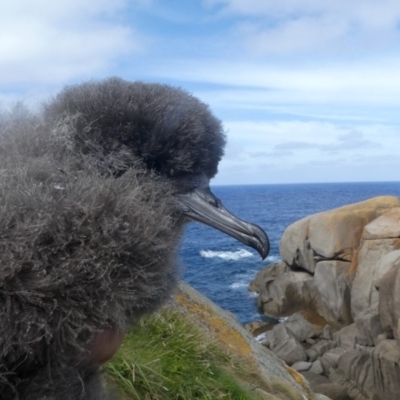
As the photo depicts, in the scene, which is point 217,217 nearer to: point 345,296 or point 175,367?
point 175,367

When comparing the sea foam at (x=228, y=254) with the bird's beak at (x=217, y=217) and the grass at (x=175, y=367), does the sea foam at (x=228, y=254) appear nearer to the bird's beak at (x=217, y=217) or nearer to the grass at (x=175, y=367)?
the grass at (x=175, y=367)

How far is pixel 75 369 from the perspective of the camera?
5.17 feet

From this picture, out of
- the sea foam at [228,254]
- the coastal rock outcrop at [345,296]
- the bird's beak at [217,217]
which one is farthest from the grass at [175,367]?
the sea foam at [228,254]

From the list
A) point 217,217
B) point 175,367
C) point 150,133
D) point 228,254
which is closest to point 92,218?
point 150,133

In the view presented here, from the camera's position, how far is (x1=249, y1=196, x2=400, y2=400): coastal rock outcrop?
16.2 meters

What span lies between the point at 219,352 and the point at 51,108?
3402 millimetres

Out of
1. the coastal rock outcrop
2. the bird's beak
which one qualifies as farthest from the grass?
the coastal rock outcrop

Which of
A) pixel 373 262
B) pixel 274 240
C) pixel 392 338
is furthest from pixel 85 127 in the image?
pixel 274 240

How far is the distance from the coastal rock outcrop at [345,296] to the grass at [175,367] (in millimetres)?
11795

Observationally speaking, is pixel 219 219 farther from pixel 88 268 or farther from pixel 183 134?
pixel 88 268

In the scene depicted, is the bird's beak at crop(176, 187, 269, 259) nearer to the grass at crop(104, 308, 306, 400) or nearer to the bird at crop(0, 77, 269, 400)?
the bird at crop(0, 77, 269, 400)

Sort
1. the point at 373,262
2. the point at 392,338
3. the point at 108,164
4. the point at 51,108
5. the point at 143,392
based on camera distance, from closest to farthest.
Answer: the point at 108,164 < the point at 51,108 < the point at 143,392 < the point at 392,338 < the point at 373,262

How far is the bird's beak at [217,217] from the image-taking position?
197 centimetres

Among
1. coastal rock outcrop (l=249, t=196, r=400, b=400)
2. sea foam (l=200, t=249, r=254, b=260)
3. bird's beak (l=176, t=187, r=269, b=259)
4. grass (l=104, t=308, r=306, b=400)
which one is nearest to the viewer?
bird's beak (l=176, t=187, r=269, b=259)
